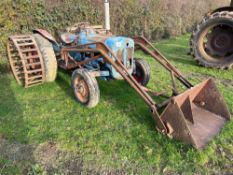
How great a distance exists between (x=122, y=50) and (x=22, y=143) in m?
2.16

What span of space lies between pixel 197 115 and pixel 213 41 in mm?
4054

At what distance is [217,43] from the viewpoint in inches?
285

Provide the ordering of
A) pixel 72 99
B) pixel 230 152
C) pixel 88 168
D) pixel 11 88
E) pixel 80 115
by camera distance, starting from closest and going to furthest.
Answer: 1. pixel 88 168
2. pixel 230 152
3. pixel 80 115
4. pixel 72 99
5. pixel 11 88

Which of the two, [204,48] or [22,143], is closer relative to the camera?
[22,143]

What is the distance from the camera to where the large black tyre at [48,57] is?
4.93 metres

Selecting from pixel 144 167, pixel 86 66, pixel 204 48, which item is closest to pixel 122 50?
pixel 86 66

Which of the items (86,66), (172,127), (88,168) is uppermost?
(86,66)

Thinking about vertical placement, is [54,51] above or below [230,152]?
above

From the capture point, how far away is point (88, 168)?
3.06 m

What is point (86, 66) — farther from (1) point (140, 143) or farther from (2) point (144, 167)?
(2) point (144, 167)

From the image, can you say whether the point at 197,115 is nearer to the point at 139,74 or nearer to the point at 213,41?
the point at 139,74

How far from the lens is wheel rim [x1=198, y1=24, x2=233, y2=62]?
23.2 ft

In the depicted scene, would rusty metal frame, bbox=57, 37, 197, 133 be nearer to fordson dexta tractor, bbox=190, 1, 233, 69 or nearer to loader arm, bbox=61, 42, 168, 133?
loader arm, bbox=61, 42, 168, 133

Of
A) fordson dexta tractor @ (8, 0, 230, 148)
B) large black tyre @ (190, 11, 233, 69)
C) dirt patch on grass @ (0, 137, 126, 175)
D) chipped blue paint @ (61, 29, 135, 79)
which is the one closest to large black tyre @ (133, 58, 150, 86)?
fordson dexta tractor @ (8, 0, 230, 148)
